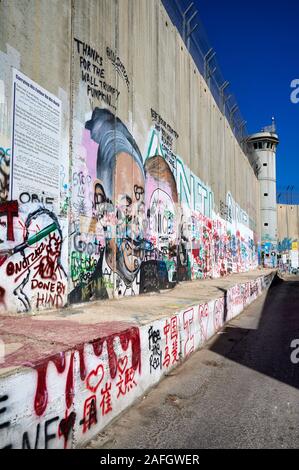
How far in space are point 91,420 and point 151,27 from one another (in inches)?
458

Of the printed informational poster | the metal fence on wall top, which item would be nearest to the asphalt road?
the printed informational poster

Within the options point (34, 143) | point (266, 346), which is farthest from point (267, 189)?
point (34, 143)

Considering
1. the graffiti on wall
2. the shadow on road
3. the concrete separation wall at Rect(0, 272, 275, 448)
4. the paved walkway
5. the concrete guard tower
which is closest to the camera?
the concrete separation wall at Rect(0, 272, 275, 448)

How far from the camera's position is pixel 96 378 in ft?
12.9

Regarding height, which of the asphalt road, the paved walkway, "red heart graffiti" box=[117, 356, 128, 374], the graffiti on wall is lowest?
the asphalt road

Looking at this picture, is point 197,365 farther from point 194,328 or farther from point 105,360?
point 105,360

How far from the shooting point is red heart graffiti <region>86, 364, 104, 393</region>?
3.80 metres

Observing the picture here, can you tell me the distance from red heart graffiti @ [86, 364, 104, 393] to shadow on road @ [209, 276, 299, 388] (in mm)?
2953

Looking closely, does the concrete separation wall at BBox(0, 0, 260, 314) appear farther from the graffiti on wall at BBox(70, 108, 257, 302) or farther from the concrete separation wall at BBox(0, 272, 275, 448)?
the concrete separation wall at BBox(0, 272, 275, 448)

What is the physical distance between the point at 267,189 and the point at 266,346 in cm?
4233

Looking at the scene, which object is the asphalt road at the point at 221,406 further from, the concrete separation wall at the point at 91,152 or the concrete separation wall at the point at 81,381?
the concrete separation wall at the point at 91,152

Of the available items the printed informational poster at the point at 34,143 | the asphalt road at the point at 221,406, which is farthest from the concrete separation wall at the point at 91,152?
the asphalt road at the point at 221,406

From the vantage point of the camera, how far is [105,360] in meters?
4.13
